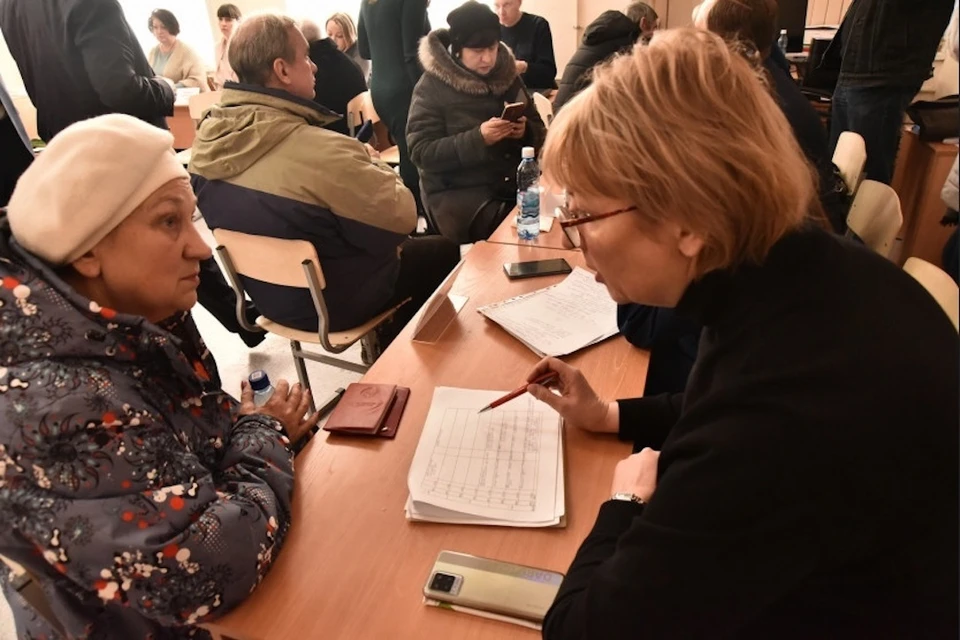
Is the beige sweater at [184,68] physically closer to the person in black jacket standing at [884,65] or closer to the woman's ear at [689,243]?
the person in black jacket standing at [884,65]

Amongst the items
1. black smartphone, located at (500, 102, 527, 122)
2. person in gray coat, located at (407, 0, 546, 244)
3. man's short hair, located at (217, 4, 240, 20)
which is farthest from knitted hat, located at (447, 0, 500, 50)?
man's short hair, located at (217, 4, 240, 20)

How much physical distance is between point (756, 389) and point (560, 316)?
0.87m

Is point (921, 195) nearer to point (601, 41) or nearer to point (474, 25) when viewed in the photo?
point (601, 41)

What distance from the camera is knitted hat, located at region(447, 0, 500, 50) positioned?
97.1 inches

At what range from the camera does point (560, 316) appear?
148cm

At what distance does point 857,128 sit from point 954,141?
3049 mm

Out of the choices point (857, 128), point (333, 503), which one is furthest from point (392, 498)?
point (857, 128)

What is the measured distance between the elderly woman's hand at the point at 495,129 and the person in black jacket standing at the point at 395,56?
3.01 ft

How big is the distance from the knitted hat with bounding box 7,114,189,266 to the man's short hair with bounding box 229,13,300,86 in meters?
1.10

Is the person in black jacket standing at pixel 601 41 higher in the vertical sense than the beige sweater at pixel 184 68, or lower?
higher

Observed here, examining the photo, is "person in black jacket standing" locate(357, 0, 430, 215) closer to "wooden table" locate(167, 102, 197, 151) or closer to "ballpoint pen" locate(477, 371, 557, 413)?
"wooden table" locate(167, 102, 197, 151)

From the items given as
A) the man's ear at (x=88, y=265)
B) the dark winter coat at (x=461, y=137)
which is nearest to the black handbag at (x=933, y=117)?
the dark winter coat at (x=461, y=137)

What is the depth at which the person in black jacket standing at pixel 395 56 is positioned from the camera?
11.0 feet

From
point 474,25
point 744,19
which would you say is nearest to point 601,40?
point 474,25
